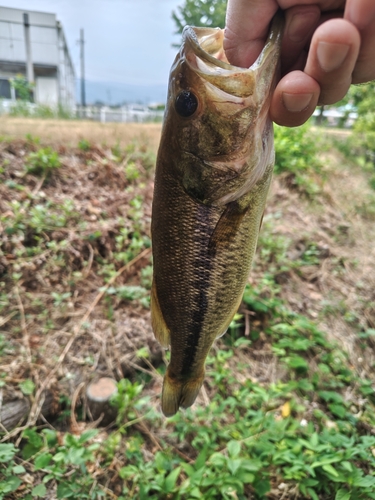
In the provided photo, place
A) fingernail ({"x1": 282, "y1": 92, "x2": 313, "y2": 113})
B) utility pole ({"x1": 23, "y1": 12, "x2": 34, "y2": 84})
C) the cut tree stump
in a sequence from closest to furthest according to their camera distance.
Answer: fingernail ({"x1": 282, "y1": 92, "x2": 313, "y2": 113}) < the cut tree stump < utility pole ({"x1": 23, "y1": 12, "x2": 34, "y2": 84})

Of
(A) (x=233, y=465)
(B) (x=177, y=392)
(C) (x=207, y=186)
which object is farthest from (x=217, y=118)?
(A) (x=233, y=465)

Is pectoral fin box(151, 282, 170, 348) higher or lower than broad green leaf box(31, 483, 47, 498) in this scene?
higher

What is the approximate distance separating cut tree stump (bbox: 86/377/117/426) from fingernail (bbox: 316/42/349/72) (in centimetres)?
240

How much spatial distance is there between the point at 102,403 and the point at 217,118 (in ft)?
7.27

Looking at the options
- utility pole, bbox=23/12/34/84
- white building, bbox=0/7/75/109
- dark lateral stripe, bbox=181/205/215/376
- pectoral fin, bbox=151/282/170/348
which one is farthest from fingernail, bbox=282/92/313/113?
utility pole, bbox=23/12/34/84

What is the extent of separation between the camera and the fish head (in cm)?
107

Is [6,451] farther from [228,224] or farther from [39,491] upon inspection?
[228,224]

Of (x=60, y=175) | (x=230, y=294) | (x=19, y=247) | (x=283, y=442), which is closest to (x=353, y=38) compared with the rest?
(x=230, y=294)

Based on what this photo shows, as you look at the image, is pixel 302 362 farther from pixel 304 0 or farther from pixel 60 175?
pixel 60 175

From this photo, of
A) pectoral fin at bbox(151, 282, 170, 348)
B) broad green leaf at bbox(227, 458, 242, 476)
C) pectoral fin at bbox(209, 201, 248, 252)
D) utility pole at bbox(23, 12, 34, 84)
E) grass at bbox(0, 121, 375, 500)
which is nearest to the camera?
pectoral fin at bbox(209, 201, 248, 252)

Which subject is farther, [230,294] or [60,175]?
[60,175]

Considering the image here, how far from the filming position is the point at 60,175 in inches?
185

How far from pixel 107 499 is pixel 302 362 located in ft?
5.87

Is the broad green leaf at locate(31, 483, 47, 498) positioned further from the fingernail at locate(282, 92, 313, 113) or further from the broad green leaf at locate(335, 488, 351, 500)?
the fingernail at locate(282, 92, 313, 113)
